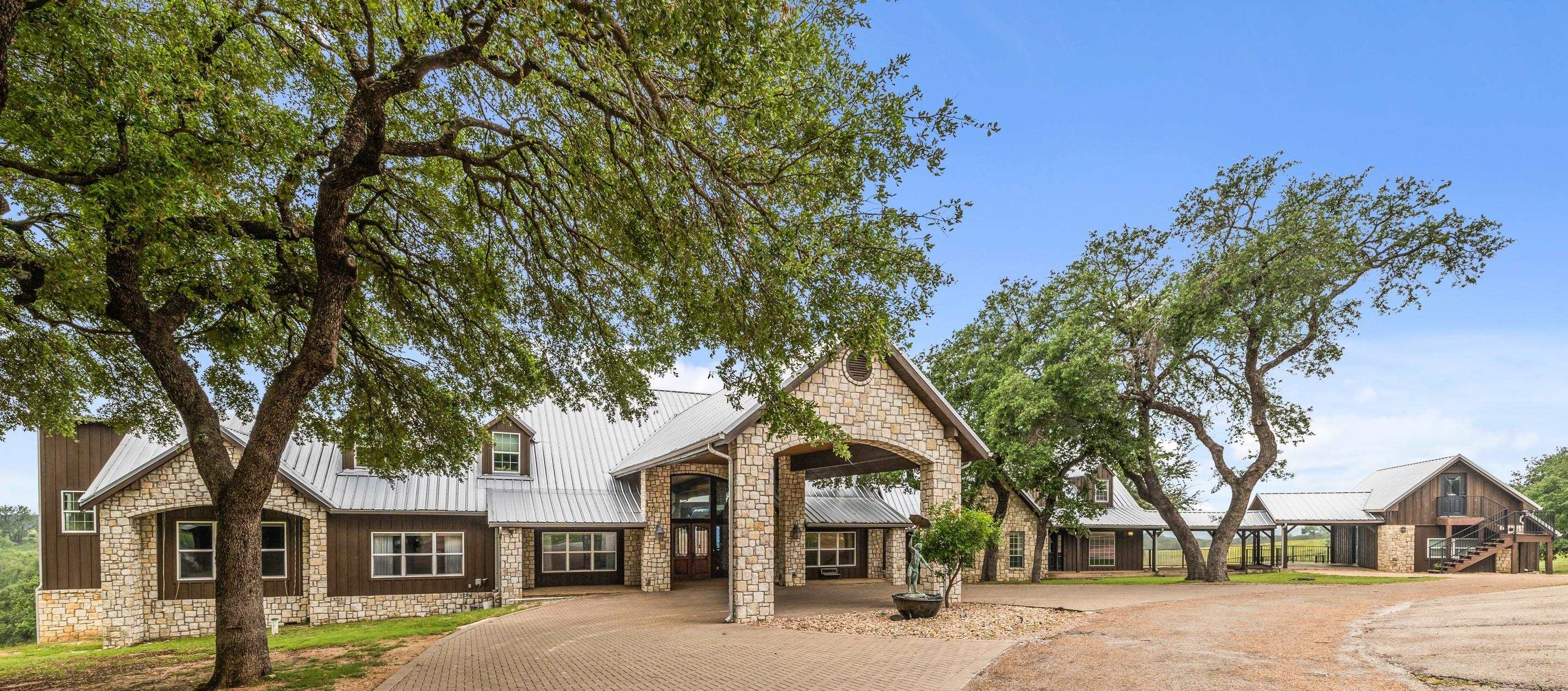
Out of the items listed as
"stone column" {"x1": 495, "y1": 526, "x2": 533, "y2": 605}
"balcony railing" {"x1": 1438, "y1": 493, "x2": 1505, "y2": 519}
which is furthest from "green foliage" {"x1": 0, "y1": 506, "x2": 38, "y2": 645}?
"balcony railing" {"x1": 1438, "y1": 493, "x2": 1505, "y2": 519}

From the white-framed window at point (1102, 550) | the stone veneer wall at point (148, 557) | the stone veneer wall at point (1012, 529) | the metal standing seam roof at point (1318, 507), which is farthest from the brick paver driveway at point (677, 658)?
the metal standing seam roof at point (1318, 507)

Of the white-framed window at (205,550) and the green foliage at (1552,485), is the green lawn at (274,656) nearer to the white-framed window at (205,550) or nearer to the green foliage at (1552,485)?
the white-framed window at (205,550)

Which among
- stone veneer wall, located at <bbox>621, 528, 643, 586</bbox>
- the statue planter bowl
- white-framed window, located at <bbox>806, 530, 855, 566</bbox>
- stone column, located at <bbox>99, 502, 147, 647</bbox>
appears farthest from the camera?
white-framed window, located at <bbox>806, 530, 855, 566</bbox>

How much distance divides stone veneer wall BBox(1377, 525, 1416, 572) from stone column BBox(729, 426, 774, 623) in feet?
107

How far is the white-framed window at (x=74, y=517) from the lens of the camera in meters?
20.6

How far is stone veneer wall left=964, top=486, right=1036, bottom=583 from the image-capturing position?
28.0 m

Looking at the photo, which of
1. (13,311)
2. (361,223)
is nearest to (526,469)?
(361,223)

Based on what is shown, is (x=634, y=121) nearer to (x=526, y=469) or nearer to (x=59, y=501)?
(x=526, y=469)

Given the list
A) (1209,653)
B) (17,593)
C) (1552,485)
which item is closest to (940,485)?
(1209,653)

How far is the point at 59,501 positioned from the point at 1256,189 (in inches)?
1275

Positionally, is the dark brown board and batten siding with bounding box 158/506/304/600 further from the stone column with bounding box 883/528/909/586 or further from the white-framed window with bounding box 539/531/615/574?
the stone column with bounding box 883/528/909/586

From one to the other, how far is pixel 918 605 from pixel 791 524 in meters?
8.28

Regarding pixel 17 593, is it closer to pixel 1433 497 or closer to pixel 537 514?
pixel 537 514

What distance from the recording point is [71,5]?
7.51 m
